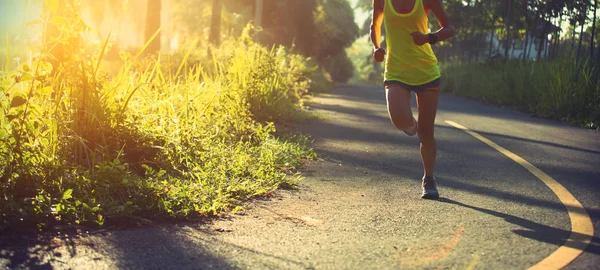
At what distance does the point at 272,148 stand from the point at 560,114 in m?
9.91

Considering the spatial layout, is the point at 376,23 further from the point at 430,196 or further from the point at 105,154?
the point at 105,154

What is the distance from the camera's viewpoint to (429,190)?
6387 millimetres

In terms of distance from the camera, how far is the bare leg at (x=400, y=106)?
6230 mm

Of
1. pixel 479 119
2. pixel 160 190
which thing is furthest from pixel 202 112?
pixel 479 119

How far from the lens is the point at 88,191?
5312 mm

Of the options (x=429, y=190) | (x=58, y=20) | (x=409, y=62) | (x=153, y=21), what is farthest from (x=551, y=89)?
(x=58, y=20)

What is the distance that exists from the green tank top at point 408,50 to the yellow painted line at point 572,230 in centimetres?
155

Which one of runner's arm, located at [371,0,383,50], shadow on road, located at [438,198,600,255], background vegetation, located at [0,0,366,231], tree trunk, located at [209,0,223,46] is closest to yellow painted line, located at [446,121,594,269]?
shadow on road, located at [438,198,600,255]

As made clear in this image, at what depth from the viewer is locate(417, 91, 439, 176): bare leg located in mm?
6320

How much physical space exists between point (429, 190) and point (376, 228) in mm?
1362

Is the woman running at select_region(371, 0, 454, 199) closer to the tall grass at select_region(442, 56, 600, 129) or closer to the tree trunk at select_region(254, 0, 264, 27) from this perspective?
the tall grass at select_region(442, 56, 600, 129)

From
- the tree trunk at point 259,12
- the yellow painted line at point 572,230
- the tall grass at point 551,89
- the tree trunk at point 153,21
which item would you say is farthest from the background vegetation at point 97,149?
the tree trunk at point 259,12

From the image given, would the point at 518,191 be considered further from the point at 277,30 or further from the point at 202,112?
the point at 277,30

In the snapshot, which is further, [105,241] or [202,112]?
[202,112]
